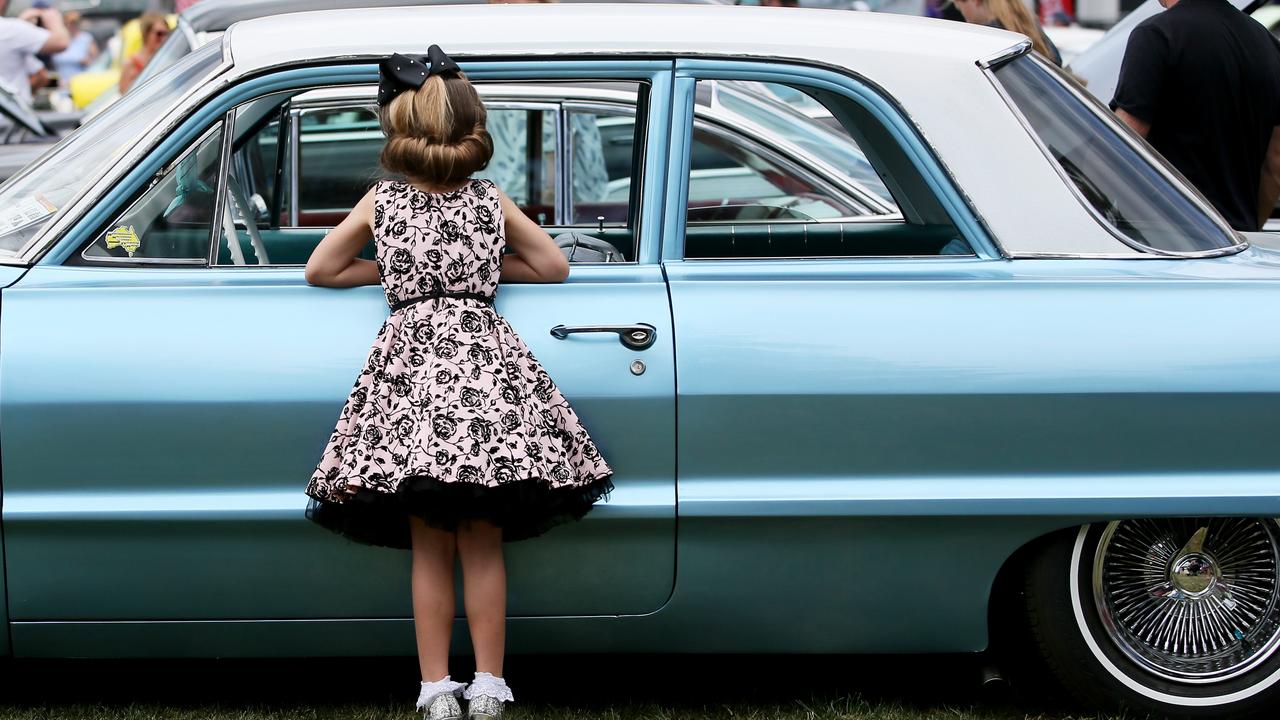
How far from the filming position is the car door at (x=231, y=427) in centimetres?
304

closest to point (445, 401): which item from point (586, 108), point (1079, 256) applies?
point (1079, 256)

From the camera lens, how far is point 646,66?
3.23 metres

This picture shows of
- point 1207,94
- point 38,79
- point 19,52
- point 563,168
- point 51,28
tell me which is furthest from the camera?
point 51,28

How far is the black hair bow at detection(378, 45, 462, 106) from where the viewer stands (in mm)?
2961

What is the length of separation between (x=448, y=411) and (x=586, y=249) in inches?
31.1

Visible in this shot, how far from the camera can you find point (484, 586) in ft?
10.2

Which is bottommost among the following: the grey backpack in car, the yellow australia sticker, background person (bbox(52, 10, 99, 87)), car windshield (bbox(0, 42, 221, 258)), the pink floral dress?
the pink floral dress

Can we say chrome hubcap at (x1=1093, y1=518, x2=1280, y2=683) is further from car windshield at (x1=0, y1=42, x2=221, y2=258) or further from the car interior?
car windshield at (x1=0, y1=42, x2=221, y2=258)

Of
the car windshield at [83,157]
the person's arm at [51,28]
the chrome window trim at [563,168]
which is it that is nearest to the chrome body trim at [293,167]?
the chrome window trim at [563,168]

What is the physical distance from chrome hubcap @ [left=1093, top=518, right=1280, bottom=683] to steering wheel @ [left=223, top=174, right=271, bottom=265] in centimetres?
210

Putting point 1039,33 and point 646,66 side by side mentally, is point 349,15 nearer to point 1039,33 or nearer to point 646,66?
point 646,66

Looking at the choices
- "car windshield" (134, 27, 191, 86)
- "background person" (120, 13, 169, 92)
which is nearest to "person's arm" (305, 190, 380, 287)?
"car windshield" (134, 27, 191, 86)

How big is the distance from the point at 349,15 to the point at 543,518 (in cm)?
124

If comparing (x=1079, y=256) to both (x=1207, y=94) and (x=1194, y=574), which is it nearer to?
(x=1194, y=574)
